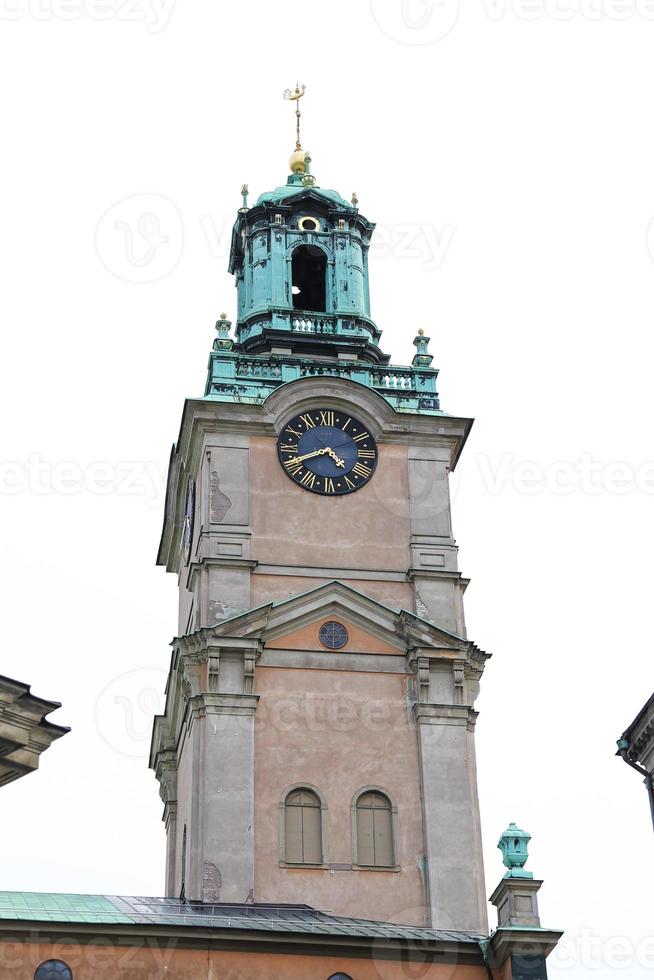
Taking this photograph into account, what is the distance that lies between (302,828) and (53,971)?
11.5m

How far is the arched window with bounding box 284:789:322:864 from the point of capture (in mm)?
49000

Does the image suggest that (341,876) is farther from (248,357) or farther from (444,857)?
A: (248,357)

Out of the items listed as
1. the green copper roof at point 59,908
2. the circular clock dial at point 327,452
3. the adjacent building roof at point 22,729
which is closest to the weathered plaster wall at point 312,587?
the circular clock dial at point 327,452

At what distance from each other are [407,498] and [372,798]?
935 centimetres

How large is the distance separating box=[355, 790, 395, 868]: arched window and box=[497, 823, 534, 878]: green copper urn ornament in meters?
6.18

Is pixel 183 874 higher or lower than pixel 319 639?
lower

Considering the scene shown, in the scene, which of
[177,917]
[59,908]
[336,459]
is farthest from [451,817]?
[59,908]

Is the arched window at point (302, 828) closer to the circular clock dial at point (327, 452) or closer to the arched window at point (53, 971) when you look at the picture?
the circular clock dial at point (327, 452)

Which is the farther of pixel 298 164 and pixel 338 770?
pixel 298 164

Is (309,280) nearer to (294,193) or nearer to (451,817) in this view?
(294,193)

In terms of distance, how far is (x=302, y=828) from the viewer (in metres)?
49.5

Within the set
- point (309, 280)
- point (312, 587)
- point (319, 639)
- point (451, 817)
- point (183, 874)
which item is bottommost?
point (183, 874)

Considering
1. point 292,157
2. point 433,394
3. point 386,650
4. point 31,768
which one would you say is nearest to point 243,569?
point 386,650

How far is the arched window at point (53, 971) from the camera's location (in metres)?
39.1
